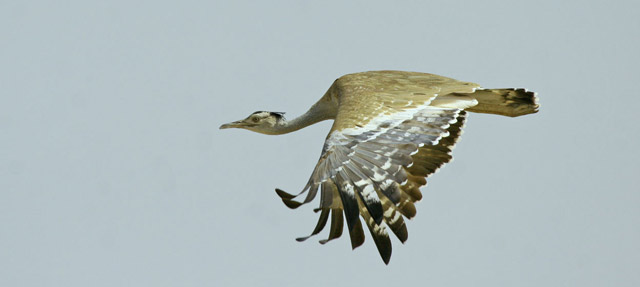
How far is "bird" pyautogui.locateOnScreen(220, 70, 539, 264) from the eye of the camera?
12508 millimetres

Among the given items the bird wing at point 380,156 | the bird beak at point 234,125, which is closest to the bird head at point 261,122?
the bird beak at point 234,125

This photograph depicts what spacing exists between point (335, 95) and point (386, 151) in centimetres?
383

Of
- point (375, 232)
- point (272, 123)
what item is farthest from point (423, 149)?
point (272, 123)

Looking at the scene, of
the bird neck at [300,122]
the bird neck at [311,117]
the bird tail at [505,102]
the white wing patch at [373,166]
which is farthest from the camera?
the bird neck at [300,122]

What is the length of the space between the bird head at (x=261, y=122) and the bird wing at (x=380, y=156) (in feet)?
10.1

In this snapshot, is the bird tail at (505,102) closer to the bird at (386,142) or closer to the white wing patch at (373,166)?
the bird at (386,142)

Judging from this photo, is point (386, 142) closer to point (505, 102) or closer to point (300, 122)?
point (505, 102)

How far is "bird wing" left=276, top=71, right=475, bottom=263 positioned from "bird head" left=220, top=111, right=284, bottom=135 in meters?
3.07

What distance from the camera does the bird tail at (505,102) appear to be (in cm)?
1577

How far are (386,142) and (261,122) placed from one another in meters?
5.66

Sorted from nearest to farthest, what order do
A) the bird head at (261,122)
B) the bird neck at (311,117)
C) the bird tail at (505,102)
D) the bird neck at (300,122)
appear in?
the bird tail at (505,102) < the bird neck at (311,117) < the bird neck at (300,122) < the bird head at (261,122)

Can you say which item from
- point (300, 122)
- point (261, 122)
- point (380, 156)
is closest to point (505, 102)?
point (380, 156)

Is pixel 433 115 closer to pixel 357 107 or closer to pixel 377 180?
pixel 357 107

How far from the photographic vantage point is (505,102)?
15.9 m
